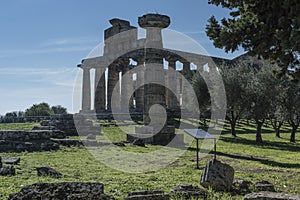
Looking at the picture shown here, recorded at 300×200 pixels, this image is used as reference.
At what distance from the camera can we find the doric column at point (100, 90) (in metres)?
39.0

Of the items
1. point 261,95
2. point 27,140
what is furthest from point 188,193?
point 261,95

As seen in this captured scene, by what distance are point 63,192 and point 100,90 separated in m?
34.9

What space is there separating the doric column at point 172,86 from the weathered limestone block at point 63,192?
34.1m

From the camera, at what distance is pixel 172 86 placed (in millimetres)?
40344

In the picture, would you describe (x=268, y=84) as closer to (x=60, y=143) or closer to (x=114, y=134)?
(x=114, y=134)

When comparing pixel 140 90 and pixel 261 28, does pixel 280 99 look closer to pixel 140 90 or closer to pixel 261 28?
pixel 140 90

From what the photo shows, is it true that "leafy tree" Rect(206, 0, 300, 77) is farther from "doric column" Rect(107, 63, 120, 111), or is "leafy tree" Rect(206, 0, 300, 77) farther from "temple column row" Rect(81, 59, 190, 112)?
"doric column" Rect(107, 63, 120, 111)

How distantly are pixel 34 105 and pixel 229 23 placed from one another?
2762 inches

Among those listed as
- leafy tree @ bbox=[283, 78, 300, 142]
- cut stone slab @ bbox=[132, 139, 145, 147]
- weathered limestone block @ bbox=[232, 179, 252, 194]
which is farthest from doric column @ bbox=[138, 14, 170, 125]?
weathered limestone block @ bbox=[232, 179, 252, 194]


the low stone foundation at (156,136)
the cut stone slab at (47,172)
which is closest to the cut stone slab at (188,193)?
the cut stone slab at (47,172)

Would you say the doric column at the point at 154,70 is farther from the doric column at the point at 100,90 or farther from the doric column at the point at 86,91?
the doric column at the point at 86,91

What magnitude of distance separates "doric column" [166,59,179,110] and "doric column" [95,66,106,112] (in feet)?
24.7

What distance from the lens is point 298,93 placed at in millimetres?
24828

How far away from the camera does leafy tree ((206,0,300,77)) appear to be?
6730 millimetres
